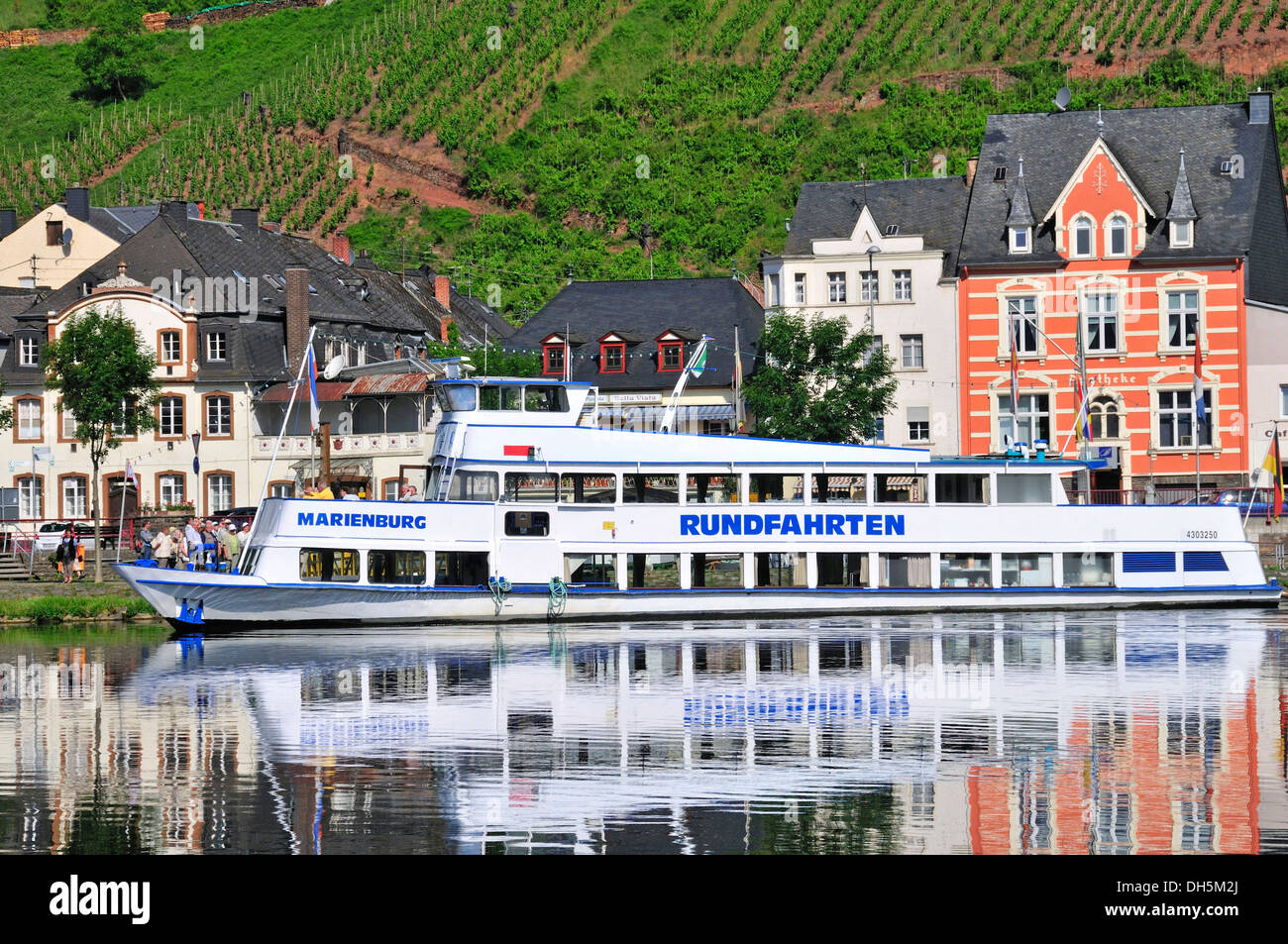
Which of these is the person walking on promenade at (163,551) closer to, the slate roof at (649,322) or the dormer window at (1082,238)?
the slate roof at (649,322)

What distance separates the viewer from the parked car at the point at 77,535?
2613 inches

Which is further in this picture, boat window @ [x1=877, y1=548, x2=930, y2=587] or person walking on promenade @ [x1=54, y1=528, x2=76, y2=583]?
person walking on promenade @ [x1=54, y1=528, x2=76, y2=583]

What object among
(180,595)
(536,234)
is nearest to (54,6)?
(536,234)

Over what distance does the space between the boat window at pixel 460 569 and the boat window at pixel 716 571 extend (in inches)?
205

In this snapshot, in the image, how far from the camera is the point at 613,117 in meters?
133

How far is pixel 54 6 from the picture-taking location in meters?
192

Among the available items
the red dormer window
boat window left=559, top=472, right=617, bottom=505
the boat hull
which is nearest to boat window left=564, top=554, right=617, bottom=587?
the boat hull

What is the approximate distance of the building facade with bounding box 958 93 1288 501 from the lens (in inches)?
2781

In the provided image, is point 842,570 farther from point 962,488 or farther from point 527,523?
point 527,523

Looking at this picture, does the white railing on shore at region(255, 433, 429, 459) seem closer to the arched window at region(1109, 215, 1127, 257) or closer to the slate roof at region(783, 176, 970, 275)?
the slate roof at region(783, 176, 970, 275)

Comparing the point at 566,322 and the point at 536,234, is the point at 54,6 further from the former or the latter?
the point at 566,322

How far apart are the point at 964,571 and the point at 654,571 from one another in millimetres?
7666

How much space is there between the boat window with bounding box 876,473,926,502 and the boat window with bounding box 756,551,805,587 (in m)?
2.57
